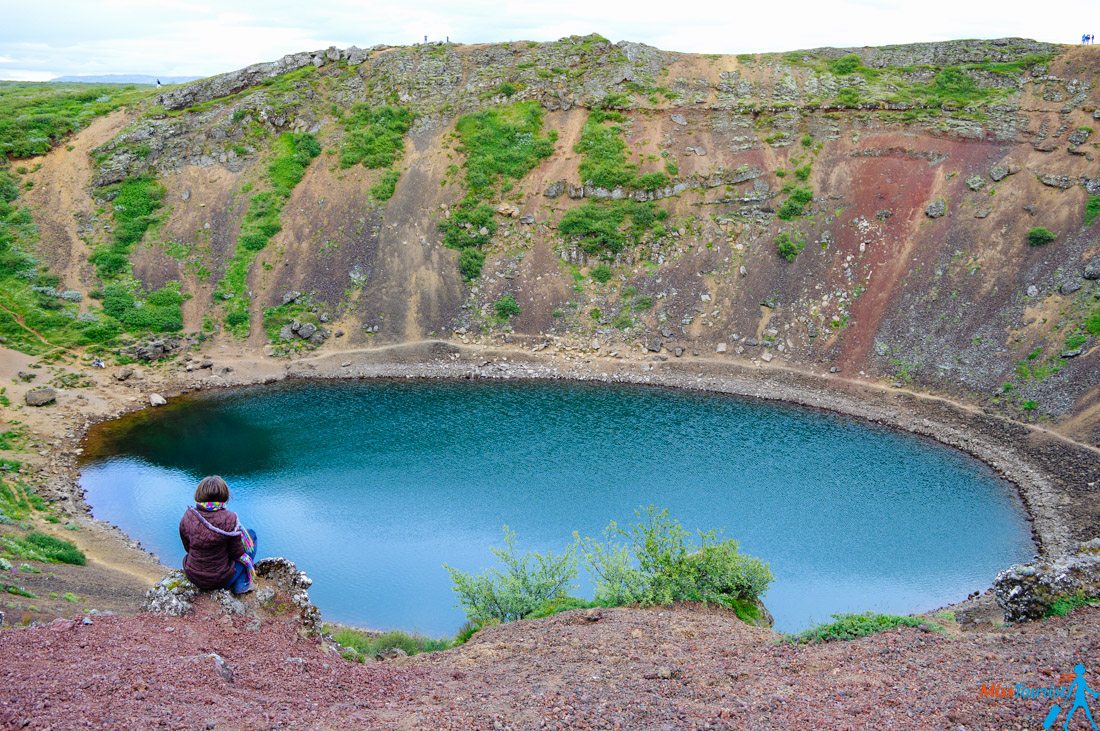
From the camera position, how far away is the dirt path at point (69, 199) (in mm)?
65188

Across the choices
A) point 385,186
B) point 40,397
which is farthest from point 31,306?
point 385,186

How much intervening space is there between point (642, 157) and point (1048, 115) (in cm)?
3484

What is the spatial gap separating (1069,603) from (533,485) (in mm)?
29465

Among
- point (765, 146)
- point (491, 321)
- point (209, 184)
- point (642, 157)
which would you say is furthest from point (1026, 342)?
point (209, 184)

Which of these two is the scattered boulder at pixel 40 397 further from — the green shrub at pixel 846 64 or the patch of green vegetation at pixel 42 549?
the green shrub at pixel 846 64

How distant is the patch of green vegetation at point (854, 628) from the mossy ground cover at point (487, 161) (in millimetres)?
52292

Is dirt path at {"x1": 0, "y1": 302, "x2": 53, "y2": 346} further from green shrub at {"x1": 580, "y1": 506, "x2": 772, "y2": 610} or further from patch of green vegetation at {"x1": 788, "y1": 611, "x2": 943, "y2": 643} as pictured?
patch of green vegetation at {"x1": 788, "y1": 611, "x2": 943, "y2": 643}

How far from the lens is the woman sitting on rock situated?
1573cm

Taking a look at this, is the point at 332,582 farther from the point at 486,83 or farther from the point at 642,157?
the point at 486,83

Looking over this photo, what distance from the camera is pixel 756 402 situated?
187ft

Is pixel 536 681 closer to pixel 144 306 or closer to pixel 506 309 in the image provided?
pixel 506 309

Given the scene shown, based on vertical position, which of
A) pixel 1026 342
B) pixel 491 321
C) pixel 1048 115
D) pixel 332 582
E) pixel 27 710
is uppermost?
pixel 1048 115

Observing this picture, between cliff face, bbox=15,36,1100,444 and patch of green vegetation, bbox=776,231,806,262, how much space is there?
0.24 meters

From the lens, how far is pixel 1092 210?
57.6 metres
